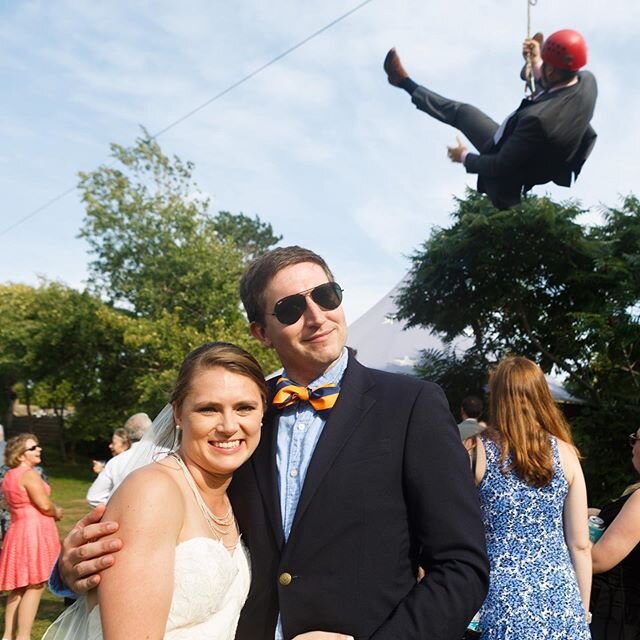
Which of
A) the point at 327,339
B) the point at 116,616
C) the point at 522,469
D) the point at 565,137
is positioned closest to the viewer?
the point at 116,616

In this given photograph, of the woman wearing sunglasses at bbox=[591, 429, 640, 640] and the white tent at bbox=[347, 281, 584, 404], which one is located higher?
the white tent at bbox=[347, 281, 584, 404]

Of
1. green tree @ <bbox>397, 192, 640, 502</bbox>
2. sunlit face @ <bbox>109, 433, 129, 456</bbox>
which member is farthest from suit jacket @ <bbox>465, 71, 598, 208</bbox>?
sunlit face @ <bbox>109, 433, 129, 456</bbox>

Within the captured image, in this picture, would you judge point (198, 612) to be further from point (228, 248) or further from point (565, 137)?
point (228, 248)

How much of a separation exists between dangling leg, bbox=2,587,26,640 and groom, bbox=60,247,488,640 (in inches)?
205

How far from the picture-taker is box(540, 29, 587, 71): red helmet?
568 cm

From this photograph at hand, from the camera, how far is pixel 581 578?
338cm

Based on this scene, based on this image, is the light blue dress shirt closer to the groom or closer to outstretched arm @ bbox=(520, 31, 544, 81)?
the groom

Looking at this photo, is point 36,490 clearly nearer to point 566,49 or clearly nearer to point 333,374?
point 333,374

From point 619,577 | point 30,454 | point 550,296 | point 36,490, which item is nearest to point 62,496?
point 30,454

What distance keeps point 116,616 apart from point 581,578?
249 centimetres

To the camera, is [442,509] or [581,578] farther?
[581,578]

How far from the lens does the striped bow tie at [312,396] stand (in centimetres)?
201

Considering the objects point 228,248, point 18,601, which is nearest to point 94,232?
point 228,248

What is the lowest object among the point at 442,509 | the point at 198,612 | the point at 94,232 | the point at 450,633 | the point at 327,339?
the point at 450,633
